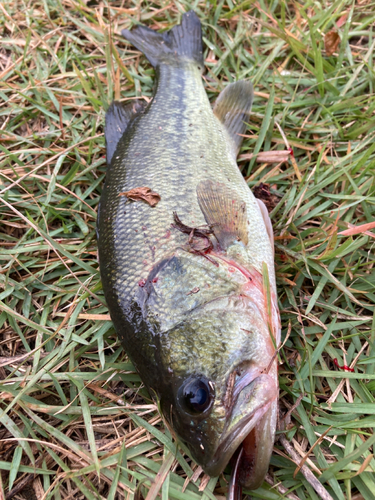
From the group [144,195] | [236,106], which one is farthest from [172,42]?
[144,195]

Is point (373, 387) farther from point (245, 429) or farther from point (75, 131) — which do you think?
point (75, 131)

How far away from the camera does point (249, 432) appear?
1.69m

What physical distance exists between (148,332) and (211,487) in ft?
3.20

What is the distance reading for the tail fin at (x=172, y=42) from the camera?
3.43 meters

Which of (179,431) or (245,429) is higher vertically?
(245,429)

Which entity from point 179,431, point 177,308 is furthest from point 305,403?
point 177,308

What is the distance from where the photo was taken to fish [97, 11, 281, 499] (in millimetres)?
Result: 1724

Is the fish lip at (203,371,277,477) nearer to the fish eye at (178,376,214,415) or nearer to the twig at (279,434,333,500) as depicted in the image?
the fish eye at (178,376,214,415)

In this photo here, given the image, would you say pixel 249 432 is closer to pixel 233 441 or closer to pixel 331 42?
pixel 233 441

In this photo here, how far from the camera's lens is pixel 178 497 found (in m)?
1.97

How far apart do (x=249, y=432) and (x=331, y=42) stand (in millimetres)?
3448

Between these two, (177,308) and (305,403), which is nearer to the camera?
(177,308)

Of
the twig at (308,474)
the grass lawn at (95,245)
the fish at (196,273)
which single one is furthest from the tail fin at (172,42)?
the twig at (308,474)

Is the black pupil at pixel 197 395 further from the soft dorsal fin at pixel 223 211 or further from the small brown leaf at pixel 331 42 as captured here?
the small brown leaf at pixel 331 42
